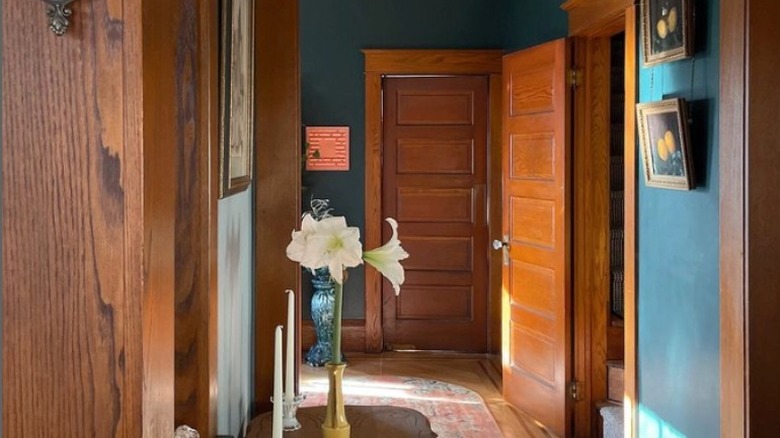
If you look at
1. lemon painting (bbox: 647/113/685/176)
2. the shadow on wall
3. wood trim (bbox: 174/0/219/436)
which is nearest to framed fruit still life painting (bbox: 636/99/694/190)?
lemon painting (bbox: 647/113/685/176)

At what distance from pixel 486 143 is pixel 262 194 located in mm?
4266

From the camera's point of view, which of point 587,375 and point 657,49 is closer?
point 657,49

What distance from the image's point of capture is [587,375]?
15.2 feet

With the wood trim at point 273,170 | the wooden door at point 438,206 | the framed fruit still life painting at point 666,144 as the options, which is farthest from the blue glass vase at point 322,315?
the wood trim at point 273,170

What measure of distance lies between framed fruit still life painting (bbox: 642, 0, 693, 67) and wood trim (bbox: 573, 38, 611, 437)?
1.05 m

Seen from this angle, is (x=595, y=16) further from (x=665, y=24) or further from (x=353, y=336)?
(x=353, y=336)

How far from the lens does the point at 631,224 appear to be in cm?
375

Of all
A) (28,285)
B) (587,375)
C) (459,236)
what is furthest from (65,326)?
(459,236)

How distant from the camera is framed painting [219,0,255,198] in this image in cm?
171

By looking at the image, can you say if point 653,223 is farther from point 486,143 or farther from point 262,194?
point 486,143

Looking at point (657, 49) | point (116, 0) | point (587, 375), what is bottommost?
point (587, 375)

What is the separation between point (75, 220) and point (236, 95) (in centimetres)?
109

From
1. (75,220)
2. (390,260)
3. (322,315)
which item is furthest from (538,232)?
(75,220)

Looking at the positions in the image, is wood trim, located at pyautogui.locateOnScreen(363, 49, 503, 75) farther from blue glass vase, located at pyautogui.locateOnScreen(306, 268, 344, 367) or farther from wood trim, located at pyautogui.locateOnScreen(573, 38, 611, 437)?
wood trim, located at pyautogui.locateOnScreen(573, 38, 611, 437)
